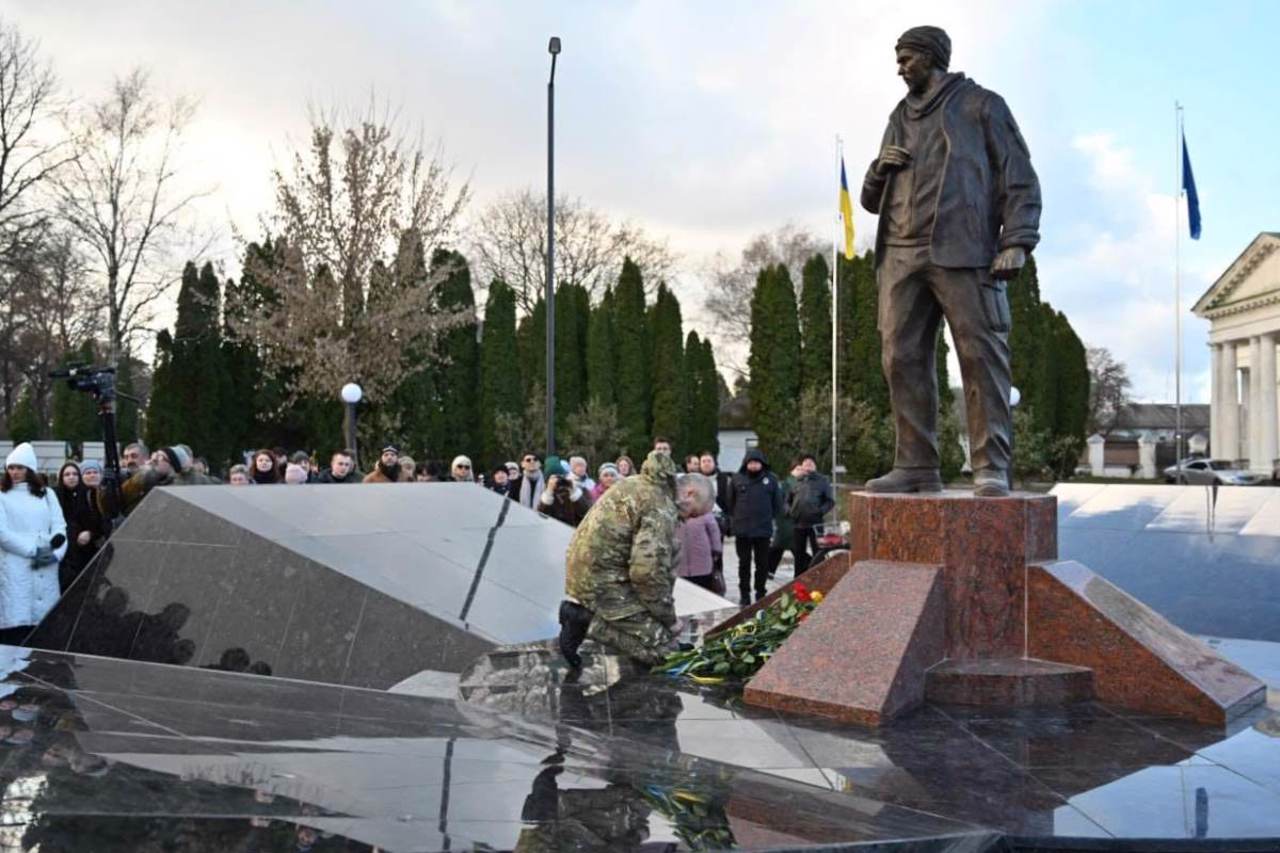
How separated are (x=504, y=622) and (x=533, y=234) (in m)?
41.9

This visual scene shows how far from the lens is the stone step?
557cm

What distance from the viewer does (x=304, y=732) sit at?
16.1 ft

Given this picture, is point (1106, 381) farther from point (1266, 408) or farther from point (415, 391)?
point (415, 391)

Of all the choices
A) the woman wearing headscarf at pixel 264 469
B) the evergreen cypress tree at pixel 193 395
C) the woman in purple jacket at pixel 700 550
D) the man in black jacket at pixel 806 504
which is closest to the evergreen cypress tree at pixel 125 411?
the evergreen cypress tree at pixel 193 395

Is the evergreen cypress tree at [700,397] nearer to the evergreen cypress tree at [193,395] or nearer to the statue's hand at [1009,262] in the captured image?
the evergreen cypress tree at [193,395]

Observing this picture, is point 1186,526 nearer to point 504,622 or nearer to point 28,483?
point 504,622

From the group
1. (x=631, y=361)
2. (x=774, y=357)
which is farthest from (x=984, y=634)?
(x=774, y=357)

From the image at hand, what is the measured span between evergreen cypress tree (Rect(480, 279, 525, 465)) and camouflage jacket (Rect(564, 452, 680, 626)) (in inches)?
1107

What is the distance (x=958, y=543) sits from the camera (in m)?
5.82

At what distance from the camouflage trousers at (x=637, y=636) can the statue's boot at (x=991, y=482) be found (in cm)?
190

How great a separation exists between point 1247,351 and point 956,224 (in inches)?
2675

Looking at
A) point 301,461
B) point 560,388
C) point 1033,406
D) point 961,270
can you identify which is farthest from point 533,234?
point 961,270

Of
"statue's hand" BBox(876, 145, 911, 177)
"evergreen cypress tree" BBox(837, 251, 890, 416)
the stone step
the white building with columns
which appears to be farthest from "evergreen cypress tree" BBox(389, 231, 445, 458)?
the white building with columns

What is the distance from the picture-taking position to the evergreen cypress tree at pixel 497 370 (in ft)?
113
